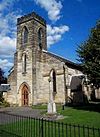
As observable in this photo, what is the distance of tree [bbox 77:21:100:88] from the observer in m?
19.6

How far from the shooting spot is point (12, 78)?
116 ft

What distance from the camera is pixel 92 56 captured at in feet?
67.6

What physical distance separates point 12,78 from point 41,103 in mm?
6786

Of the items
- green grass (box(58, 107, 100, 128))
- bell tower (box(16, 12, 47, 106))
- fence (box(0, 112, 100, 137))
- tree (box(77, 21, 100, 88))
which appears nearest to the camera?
fence (box(0, 112, 100, 137))

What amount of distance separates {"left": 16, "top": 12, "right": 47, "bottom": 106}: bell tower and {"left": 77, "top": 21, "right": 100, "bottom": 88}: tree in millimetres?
12262

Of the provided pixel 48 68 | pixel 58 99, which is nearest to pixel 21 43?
pixel 48 68

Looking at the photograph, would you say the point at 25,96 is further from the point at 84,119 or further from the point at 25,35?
the point at 84,119

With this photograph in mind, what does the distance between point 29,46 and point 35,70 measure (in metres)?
4.09

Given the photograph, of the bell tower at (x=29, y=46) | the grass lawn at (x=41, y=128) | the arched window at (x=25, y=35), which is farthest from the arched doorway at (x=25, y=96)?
the grass lawn at (x=41, y=128)

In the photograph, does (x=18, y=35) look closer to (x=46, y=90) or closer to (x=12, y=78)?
(x=12, y=78)

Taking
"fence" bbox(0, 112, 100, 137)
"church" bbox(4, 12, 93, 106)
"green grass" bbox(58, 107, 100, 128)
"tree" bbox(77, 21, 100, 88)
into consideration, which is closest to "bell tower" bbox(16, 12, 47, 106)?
"church" bbox(4, 12, 93, 106)

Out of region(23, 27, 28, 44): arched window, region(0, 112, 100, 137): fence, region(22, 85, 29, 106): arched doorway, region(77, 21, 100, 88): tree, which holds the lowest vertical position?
region(0, 112, 100, 137): fence

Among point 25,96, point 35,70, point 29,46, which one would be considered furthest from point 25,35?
point 25,96

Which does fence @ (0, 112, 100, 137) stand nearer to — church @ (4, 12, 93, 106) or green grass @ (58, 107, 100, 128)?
green grass @ (58, 107, 100, 128)
